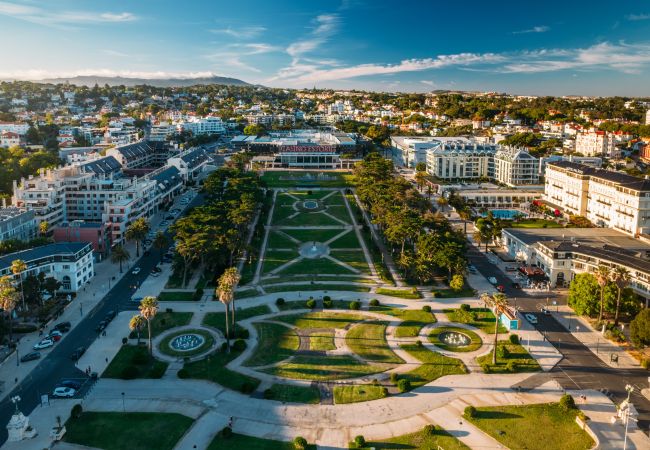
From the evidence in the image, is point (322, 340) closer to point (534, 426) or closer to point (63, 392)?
point (534, 426)

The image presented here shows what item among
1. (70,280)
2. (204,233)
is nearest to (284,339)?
(204,233)

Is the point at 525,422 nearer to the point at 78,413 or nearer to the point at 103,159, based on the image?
the point at 78,413

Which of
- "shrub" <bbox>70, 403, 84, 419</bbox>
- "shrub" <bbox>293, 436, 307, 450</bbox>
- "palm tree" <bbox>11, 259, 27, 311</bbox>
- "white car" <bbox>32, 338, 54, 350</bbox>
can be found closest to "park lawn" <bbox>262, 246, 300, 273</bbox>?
"white car" <bbox>32, 338, 54, 350</bbox>

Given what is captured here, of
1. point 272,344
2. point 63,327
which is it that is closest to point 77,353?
point 63,327

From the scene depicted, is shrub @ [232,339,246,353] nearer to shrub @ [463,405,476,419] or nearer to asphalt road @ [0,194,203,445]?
asphalt road @ [0,194,203,445]

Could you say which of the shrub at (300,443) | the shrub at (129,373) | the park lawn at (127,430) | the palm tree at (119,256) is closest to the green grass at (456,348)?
the shrub at (300,443)

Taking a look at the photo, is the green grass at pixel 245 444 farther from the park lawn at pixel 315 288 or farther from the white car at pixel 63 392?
the park lawn at pixel 315 288
